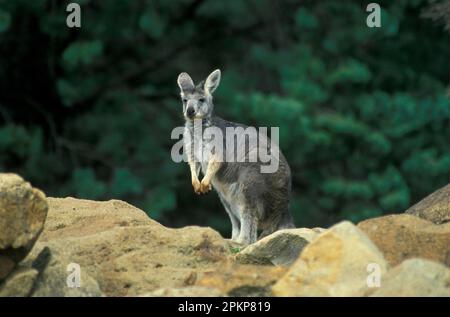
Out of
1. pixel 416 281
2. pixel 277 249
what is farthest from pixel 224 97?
pixel 416 281

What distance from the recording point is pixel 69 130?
771 inches

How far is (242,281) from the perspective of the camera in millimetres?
7375

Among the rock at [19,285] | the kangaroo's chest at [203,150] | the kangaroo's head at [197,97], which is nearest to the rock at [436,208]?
the kangaroo's chest at [203,150]

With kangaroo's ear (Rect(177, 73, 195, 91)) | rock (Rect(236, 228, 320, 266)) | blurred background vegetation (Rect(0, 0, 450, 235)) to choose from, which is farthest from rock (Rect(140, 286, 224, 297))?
blurred background vegetation (Rect(0, 0, 450, 235))

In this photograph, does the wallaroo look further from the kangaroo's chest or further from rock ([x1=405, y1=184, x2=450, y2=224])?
rock ([x1=405, y1=184, x2=450, y2=224])

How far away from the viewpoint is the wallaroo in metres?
10.2

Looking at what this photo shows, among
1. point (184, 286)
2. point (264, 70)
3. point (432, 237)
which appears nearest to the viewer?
point (184, 286)

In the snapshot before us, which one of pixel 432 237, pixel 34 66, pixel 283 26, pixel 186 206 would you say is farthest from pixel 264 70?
pixel 432 237

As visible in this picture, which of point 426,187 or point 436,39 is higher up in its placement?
point 436,39

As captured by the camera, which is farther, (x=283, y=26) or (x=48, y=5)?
(x=283, y=26)

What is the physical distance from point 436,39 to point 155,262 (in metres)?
14.4

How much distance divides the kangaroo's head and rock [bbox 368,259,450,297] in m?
3.72
